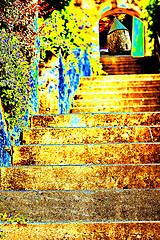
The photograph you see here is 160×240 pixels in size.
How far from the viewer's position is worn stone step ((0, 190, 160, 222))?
199 cm

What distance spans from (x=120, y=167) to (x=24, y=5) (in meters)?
2.62

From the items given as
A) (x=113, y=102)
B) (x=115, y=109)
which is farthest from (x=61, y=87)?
(x=113, y=102)

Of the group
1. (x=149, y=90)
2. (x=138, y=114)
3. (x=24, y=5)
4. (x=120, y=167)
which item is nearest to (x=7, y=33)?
(x=24, y=5)

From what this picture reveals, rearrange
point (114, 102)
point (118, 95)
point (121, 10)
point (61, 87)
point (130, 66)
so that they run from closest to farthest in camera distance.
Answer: point (61, 87) → point (114, 102) → point (118, 95) → point (130, 66) → point (121, 10)

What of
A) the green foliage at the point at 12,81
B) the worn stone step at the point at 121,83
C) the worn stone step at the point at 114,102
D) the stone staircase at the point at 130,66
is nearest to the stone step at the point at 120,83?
the worn stone step at the point at 121,83

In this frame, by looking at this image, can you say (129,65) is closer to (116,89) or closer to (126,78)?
(126,78)

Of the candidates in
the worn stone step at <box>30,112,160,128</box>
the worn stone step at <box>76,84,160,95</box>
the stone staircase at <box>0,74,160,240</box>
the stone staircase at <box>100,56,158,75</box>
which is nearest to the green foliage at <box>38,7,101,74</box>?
the worn stone step at <box>76,84,160,95</box>

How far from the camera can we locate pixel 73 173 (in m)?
2.49

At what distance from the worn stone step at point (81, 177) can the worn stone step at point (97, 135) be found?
2.26ft

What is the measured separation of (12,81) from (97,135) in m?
1.14

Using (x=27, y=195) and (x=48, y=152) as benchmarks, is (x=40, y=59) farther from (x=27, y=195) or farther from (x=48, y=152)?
(x=27, y=195)

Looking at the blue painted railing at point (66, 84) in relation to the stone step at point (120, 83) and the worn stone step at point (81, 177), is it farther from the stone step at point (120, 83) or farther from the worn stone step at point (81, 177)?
the worn stone step at point (81, 177)

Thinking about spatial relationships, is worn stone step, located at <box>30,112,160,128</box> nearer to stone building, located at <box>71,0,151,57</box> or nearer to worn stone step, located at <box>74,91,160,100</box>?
worn stone step, located at <box>74,91,160,100</box>

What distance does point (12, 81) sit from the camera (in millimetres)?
3174
